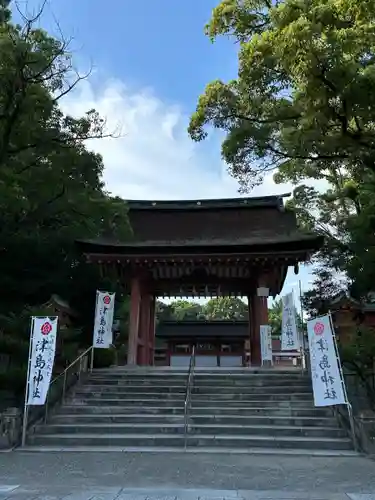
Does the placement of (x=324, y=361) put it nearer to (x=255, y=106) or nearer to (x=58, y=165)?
(x=255, y=106)

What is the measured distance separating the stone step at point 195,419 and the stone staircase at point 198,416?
20mm

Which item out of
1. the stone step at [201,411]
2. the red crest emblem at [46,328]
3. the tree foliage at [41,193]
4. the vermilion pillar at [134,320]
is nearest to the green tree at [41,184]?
the tree foliage at [41,193]

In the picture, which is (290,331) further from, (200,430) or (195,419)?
(200,430)

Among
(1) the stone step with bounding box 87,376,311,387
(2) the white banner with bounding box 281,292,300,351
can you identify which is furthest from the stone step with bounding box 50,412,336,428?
(2) the white banner with bounding box 281,292,300,351

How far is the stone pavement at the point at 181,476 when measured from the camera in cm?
475

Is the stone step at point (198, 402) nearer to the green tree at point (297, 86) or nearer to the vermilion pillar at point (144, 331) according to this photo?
the vermilion pillar at point (144, 331)

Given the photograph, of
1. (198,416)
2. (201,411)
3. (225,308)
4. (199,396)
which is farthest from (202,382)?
(225,308)

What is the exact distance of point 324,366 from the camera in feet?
27.7

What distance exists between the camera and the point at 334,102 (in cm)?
827

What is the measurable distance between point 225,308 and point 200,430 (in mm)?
42065

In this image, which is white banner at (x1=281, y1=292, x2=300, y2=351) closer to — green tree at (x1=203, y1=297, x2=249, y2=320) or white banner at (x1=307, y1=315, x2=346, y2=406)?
white banner at (x1=307, y1=315, x2=346, y2=406)

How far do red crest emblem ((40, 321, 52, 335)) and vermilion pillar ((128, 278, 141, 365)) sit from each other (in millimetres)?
4923

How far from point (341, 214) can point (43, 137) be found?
12499 mm

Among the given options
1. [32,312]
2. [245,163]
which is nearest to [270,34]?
[245,163]
